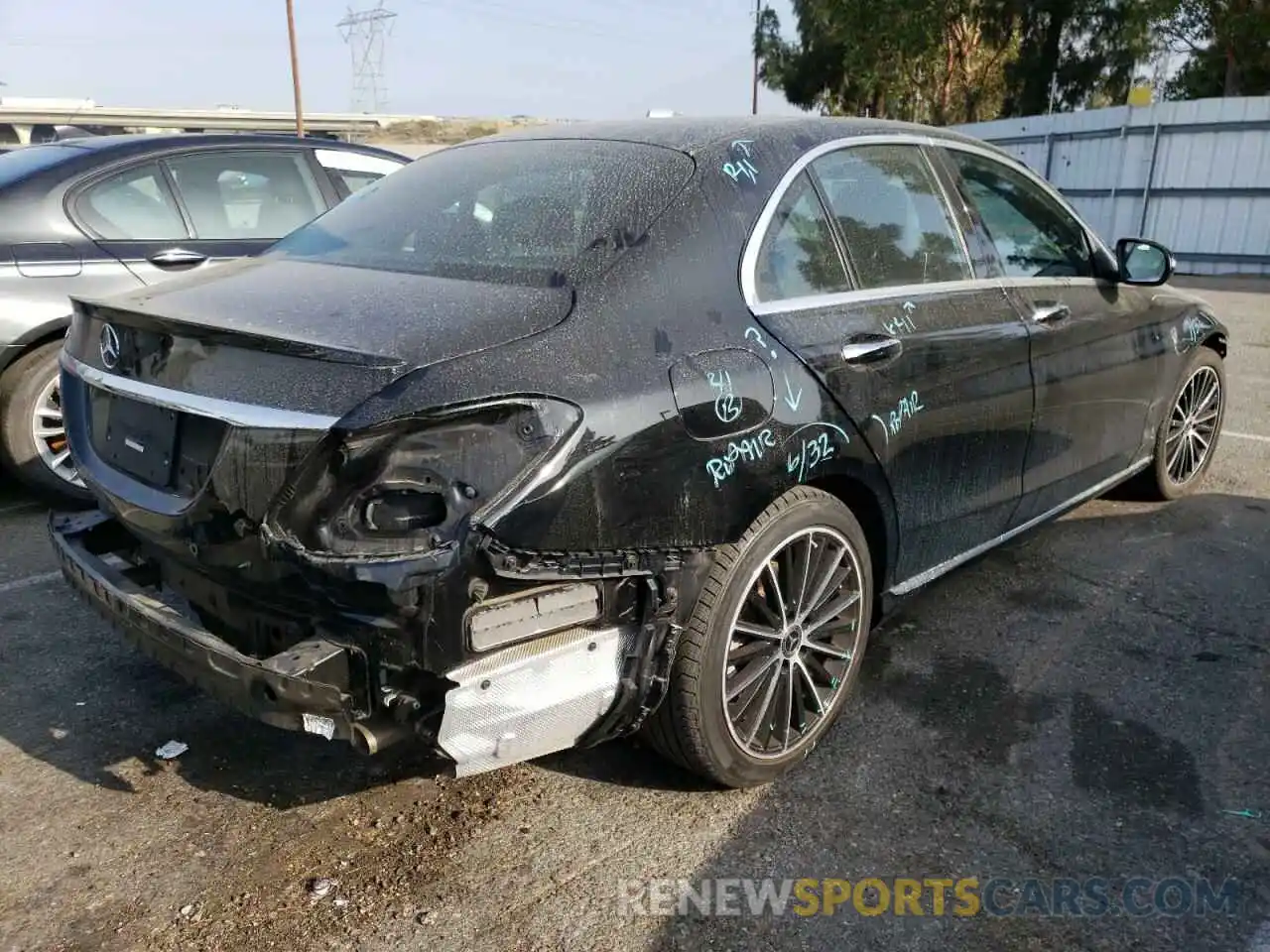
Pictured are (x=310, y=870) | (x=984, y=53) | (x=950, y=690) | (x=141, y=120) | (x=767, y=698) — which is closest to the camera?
(x=310, y=870)

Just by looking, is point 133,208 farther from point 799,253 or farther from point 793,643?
point 793,643

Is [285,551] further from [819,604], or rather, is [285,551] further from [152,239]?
[152,239]

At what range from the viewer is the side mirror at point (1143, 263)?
4.17 meters

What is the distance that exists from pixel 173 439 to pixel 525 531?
3.02 feet

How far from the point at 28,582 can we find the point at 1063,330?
4137mm

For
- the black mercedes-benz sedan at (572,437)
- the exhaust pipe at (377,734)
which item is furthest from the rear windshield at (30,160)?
the exhaust pipe at (377,734)

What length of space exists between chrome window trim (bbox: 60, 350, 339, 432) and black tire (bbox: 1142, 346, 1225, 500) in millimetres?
4094

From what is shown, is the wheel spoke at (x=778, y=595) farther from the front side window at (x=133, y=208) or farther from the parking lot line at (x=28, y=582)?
the front side window at (x=133, y=208)

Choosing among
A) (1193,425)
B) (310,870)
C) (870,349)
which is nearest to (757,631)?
(870,349)

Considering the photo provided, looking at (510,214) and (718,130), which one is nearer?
(510,214)

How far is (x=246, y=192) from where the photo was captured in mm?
5570

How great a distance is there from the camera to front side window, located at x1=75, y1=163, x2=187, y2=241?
195 inches

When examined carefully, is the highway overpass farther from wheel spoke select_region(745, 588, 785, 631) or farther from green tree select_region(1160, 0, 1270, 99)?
wheel spoke select_region(745, 588, 785, 631)

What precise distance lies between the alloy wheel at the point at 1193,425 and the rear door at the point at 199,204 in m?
4.66
